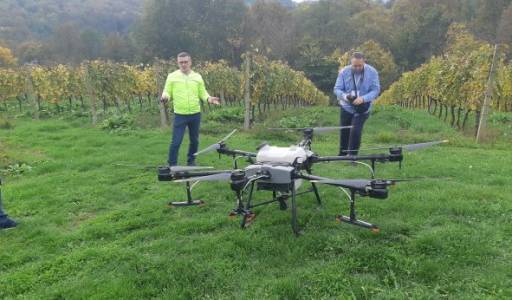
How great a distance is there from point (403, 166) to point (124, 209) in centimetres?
502

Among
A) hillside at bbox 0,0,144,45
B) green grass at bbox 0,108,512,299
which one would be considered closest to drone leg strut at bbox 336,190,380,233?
green grass at bbox 0,108,512,299

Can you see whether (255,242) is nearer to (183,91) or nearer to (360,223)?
(360,223)

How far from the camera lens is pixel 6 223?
6.00 m

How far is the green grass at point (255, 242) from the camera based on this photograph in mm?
4105

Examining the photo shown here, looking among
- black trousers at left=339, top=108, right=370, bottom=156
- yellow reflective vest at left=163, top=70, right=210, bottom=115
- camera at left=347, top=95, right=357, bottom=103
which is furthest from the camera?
yellow reflective vest at left=163, top=70, right=210, bottom=115

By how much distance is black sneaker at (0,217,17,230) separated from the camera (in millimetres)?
5973

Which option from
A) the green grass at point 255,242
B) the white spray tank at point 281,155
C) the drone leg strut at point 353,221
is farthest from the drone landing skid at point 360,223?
the white spray tank at point 281,155

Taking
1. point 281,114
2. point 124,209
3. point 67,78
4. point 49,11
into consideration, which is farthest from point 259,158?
point 49,11

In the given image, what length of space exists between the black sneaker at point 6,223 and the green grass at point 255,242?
0.14 metres

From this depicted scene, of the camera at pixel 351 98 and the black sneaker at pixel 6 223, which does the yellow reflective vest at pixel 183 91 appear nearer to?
the camera at pixel 351 98

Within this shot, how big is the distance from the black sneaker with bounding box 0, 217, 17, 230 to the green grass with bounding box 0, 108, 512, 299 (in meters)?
0.14

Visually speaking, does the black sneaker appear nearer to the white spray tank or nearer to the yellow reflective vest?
the yellow reflective vest

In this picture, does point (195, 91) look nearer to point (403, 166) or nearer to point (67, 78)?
point (403, 166)

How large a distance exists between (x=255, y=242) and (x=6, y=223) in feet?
11.7
